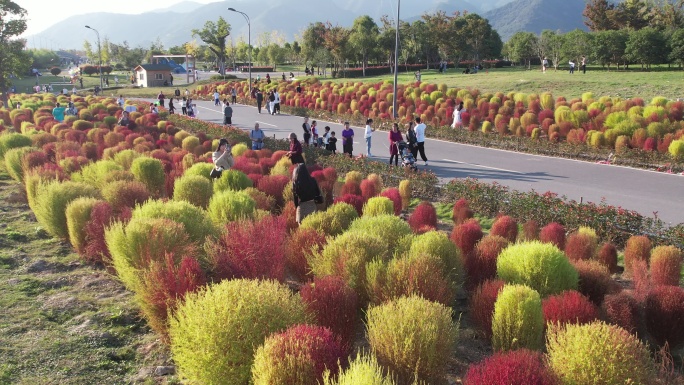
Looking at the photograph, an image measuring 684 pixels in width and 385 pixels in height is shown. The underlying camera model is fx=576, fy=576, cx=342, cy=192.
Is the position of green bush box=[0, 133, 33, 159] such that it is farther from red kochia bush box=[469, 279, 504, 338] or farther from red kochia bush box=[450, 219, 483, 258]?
red kochia bush box=[469, 279, 504, 338]

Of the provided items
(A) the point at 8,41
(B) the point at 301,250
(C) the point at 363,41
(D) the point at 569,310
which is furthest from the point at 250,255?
(C) the point at 363,41

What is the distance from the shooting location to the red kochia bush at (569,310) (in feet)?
18.4

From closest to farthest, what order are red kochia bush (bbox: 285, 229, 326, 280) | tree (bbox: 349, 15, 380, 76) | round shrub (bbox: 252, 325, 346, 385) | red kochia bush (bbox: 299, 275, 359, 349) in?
round shrub (bbox: 252, 325, 346, 385)
red kochia bush (bbox: 299, 275, 359, 349)
red kochia bush (bbox: 285, 229, 326, 280)
tree (bbox: 349, 15, 380, 76)

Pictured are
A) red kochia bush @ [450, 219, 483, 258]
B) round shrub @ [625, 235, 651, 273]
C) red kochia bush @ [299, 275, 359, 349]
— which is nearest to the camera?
red kochia bush @ [299, 275, 359, 349]

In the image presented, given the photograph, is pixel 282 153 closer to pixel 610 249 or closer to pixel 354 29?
pixel 610 249

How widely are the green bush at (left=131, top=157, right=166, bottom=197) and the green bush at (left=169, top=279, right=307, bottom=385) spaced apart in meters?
7.93

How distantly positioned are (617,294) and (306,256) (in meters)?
3.74

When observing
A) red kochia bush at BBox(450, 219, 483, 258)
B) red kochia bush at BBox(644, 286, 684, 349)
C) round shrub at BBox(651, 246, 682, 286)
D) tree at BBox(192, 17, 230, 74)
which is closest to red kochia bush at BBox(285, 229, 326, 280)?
red kochia bush at BBox(450, 219, 483, 258)

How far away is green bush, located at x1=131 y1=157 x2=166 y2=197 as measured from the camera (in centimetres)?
1257

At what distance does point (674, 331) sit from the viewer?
6027 millimetres

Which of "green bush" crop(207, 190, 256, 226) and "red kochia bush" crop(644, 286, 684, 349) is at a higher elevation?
"green bush" crop(207, 190, 256, 226)

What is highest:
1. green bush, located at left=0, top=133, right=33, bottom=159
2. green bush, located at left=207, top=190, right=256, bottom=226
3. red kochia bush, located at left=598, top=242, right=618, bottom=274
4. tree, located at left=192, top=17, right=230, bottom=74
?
tree, located at left=192, top=17, right=230, bottom=74

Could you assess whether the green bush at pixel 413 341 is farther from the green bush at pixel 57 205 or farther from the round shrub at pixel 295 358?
the green bush at pixel 57 205

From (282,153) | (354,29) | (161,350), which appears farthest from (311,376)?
(354,29)
